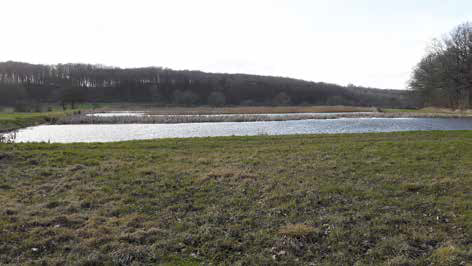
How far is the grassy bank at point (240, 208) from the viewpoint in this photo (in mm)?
4969

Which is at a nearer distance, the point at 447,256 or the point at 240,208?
the point at 447,256

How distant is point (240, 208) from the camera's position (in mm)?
6855

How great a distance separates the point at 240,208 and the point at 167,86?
12178 centimetres

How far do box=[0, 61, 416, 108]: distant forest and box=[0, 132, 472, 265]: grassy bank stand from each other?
9229 centimetres

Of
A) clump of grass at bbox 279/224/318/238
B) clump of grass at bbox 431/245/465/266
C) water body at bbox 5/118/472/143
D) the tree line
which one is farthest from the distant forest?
clump of grass at bbox 431/245/465/266

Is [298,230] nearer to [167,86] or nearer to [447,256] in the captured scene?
[447,256]

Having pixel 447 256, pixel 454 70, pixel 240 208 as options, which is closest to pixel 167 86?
pixel 454 70

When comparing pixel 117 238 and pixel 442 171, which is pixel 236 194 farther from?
pixel 442 171

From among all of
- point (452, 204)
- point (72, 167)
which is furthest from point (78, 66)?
point (452, 204)

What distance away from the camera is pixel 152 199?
24.4ft

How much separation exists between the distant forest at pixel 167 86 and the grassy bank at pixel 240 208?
92292 millimetres

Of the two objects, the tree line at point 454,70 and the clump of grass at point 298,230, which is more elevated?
the tree line at point 454,70

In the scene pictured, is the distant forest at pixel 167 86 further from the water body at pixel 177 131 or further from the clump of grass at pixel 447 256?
the clump of grass at pixel 447 256

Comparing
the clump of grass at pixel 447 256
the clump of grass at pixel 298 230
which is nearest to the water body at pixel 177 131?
the clump of grass at pixel 298 230
